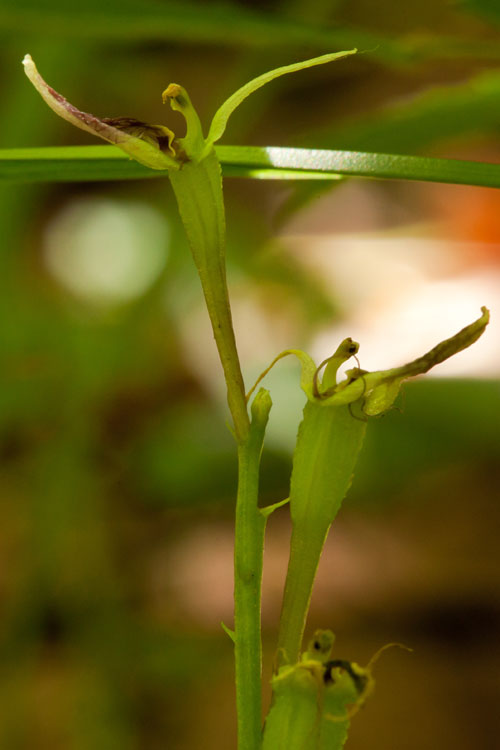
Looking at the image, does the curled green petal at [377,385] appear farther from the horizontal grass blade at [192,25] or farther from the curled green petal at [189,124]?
the horizontal grass blade at [192,25]

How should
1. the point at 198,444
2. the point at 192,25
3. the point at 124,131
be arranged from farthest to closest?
the point at 198,444 → the point at 192,25 → the point at 124,131

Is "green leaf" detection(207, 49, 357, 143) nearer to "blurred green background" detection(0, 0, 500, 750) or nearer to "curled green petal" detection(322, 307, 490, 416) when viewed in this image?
"curled green petal" detection(322, 307, 490, 416)

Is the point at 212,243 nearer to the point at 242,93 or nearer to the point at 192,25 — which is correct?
the point at 242,93

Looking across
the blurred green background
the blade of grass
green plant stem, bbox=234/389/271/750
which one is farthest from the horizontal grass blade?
green plant stem, bbox=234/389/271/750

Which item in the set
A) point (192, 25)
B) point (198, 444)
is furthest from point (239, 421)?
point (198, 444)

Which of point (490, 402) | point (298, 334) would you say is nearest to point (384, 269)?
point (298, 334)

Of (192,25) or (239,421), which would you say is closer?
(239,421)
